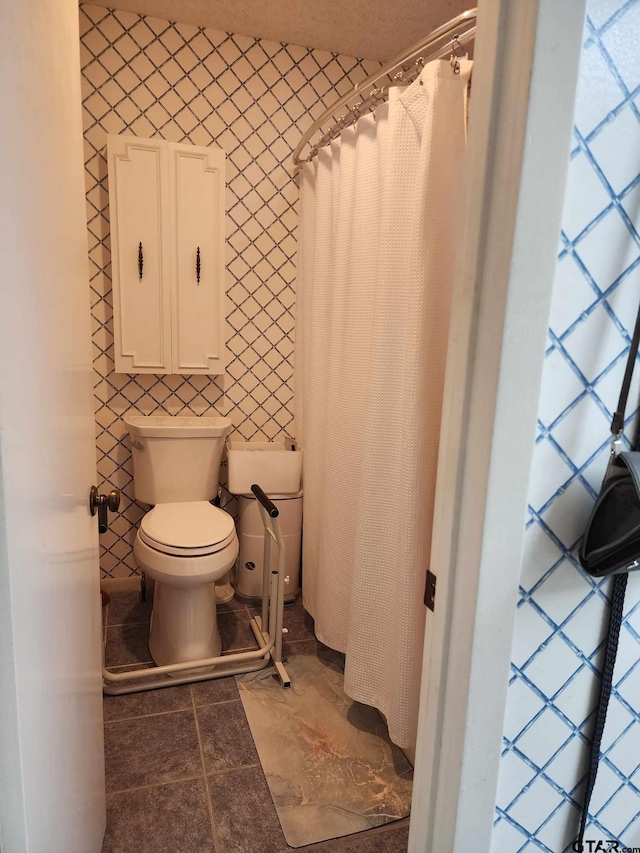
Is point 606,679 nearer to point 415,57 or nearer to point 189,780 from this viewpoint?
point 189,780

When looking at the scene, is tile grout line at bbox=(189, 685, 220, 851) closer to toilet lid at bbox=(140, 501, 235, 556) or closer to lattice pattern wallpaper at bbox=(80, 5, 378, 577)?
toilet lid at bbox=(140, 501, 235, 556)

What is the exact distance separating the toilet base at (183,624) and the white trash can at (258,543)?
0.47 m

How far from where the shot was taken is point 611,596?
846 millimetres

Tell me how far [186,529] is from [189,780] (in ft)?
A: 2.82

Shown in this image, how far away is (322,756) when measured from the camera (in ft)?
5.74

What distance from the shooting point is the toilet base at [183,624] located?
7.00 feet

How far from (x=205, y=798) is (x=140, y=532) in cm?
98

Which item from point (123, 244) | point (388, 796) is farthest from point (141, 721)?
point (123, 244)

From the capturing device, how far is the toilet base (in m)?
2.13

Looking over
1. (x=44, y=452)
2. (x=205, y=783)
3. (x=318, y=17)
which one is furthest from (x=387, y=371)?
(x=318, y=17)

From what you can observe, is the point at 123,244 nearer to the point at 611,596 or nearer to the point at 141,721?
the point at 141,721

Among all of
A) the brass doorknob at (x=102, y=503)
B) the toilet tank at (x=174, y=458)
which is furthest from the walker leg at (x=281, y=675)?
the brass doorknob at (x=102, y=503)

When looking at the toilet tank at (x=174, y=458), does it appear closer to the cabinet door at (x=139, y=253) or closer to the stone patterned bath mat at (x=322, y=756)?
the cabinet door at (x=139, y=253)

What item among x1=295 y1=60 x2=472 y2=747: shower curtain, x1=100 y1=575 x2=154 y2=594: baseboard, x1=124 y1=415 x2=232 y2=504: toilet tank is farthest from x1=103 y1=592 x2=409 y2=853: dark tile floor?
x1=124 y1=415 x2=232 y2=504: toilet tank
